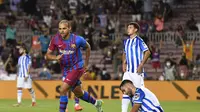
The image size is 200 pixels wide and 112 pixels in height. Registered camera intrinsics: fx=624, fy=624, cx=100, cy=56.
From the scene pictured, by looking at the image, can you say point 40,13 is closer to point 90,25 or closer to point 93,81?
point 90,25

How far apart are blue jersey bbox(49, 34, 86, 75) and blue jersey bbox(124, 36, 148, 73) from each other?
1.16 metres

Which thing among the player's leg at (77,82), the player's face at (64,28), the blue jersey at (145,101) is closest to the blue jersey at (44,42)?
the player's leg at (77,82)

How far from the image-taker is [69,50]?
15.3m

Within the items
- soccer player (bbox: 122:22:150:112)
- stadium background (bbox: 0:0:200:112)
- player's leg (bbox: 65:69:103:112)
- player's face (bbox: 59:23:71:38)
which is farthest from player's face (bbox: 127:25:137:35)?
stadium background (bbox: 0:0:200:112)

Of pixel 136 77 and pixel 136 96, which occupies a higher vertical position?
pixel 136 96

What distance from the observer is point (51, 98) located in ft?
94.9

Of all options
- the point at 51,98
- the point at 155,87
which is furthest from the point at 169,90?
the point at 51,98

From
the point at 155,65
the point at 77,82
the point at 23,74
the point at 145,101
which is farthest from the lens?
the point at 155,65

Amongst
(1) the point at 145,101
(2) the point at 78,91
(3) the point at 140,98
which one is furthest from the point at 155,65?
(3) the point at 140,98

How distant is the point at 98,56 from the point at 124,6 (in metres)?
3.75

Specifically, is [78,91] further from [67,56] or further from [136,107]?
[136,107]

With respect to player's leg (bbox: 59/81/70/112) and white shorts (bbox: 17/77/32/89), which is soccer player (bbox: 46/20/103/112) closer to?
player's leg (bbox: 59/81/70/112)

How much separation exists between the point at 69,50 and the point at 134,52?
1613 mm

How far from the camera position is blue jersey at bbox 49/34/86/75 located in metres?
15.3
